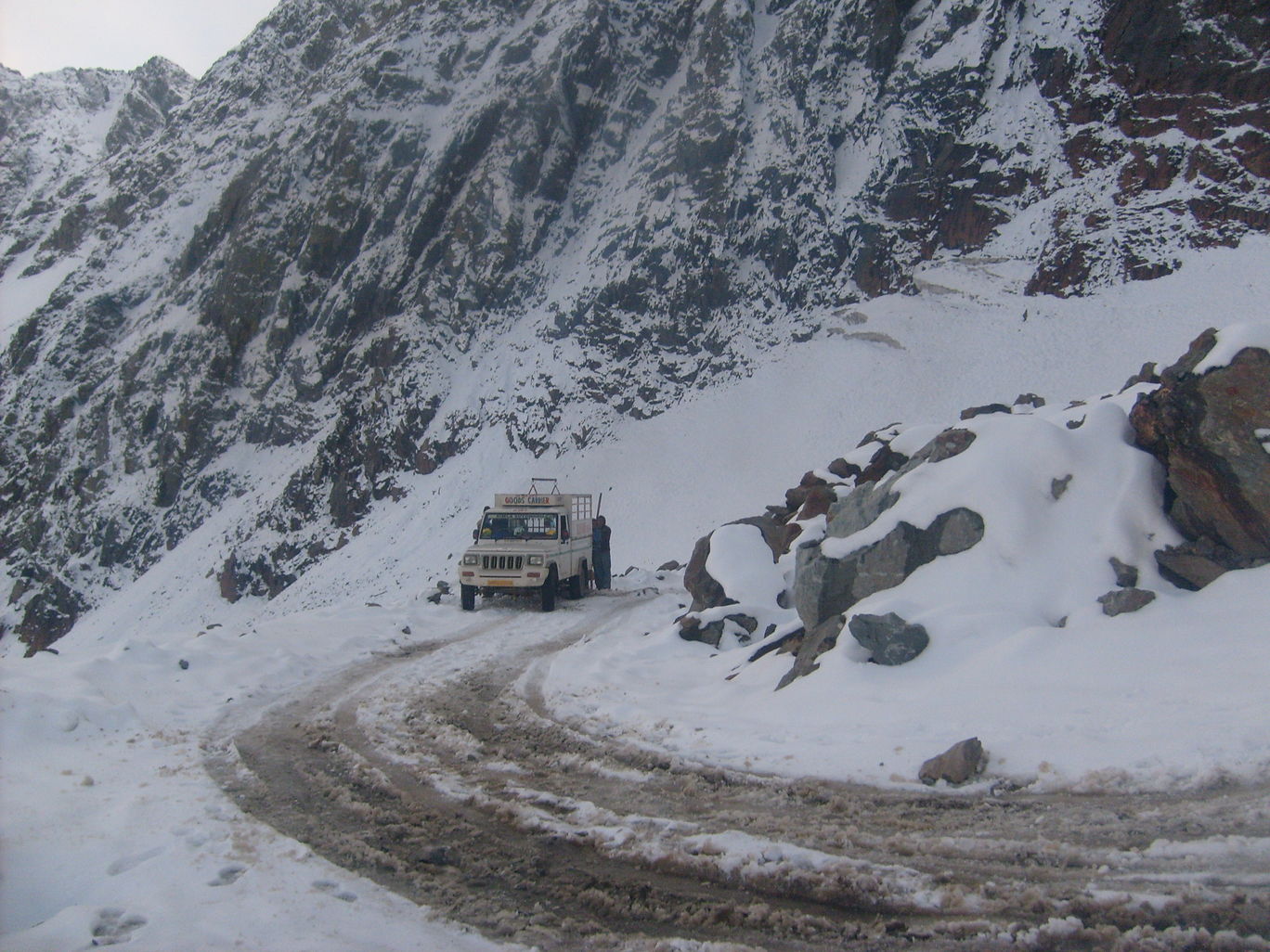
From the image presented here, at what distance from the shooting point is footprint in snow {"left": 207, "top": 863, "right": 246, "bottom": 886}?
13.8ft

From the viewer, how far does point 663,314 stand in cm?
3747

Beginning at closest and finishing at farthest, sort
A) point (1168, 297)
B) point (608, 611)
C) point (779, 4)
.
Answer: point (608, 611) < point (1168, 297) < point (779, 4)

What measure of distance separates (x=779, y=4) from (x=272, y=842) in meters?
50.4

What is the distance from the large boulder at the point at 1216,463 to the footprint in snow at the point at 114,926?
27.7 ft

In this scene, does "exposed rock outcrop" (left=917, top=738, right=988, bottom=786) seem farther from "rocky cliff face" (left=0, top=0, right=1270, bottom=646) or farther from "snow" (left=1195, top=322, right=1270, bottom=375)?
"rocky cliff face" (left=0, top=0, right=1270, bottom=646)

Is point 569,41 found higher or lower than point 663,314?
higher

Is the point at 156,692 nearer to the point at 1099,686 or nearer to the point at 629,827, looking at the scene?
the point at 629,827

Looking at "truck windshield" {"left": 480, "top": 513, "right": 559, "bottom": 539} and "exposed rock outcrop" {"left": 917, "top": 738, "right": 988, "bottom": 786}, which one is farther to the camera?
"truck windshield" {"left": 480, "top": 513, "right": 559, "bottom": 539}

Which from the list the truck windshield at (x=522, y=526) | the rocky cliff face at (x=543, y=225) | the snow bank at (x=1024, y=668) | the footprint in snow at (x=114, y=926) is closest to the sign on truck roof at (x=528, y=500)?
the truck windshield at (x=522, y=526)

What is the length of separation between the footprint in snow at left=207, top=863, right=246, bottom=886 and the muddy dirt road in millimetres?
499

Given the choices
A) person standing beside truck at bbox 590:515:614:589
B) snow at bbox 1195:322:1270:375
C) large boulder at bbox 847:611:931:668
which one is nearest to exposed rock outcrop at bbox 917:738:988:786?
large boulder at bbox 847:611:931:668

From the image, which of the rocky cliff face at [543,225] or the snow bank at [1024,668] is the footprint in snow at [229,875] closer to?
the snow bank at [1024,668]

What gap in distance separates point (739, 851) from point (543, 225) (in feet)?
139

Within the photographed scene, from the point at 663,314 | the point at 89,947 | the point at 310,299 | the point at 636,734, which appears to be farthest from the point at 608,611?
the point at 310,299
